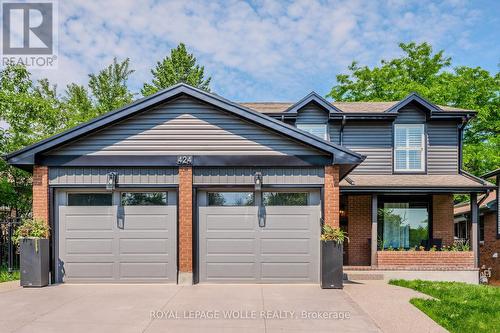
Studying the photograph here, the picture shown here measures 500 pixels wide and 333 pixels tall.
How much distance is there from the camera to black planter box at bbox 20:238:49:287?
30.0 ft

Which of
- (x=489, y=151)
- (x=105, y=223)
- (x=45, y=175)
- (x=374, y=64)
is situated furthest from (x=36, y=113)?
(x=489, y=151)

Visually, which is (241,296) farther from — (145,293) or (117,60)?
(117,60)

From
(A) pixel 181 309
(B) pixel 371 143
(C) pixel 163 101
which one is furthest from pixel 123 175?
(B) pixel 371 143

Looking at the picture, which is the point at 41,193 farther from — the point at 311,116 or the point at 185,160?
the point at 311,116

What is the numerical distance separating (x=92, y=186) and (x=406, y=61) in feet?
83.5

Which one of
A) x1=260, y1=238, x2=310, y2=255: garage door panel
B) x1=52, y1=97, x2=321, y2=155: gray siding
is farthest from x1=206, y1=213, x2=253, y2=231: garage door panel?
x1=52, y1=97, x2=321, y2=155: gray siding

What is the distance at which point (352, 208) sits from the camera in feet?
46.2

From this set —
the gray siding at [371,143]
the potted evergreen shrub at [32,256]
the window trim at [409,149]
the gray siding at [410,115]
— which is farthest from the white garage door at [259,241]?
the gray siding at [410,115]

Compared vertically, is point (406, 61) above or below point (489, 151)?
above

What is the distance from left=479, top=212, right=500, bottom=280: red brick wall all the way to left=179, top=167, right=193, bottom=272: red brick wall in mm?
14825

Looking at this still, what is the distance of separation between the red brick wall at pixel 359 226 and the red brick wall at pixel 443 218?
247 cm

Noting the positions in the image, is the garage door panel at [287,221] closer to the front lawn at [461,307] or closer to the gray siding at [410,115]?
the front lawn at [461,307]

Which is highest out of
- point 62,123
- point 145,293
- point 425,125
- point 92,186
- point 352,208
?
point 62,123

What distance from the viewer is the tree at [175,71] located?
1344 inches
